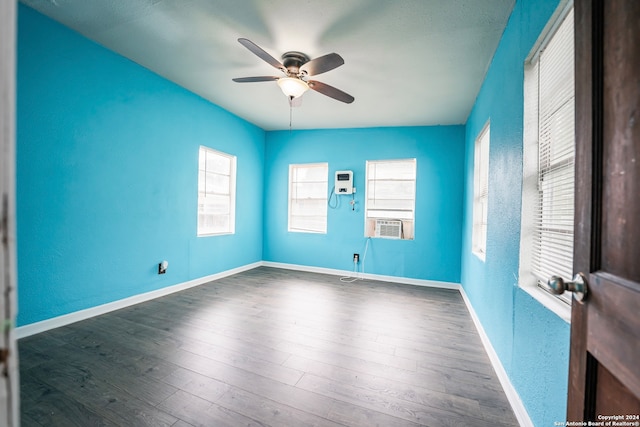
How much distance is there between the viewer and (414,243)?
14.2 feet

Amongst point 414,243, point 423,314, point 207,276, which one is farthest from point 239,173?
point 423,314

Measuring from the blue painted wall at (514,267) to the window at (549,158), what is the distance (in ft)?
0.24

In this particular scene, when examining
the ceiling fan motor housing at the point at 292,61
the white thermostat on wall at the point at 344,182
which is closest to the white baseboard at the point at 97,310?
the white thermostat on wall at the point at 344,182

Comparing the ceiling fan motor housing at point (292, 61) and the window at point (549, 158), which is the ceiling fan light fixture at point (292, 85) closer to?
the ceiling fan motor housing at point (292, 61)

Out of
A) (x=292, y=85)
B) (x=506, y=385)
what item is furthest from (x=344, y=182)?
(x=506, y=385)

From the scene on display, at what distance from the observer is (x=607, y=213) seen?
62 cm

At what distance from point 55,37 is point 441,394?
414 centimetres

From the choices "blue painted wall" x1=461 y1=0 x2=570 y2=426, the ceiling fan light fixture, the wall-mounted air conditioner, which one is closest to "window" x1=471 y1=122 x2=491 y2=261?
"blue painted wall" x1=461 y1=0 x2=570 y2=426

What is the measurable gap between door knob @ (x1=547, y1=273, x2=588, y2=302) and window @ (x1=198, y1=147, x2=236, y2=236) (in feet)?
13.1

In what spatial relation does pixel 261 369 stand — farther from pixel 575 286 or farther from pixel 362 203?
pixel 362 203

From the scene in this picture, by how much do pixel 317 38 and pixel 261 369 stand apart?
272 cm

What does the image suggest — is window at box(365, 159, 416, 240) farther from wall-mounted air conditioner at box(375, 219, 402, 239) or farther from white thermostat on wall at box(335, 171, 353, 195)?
white thermostat on wall at box(335, 171, 353, 195)

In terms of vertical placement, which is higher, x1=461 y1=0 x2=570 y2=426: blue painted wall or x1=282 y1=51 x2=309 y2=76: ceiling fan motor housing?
x1=282 y1=51 x2=309 y2=76: ceiling fan motor housing

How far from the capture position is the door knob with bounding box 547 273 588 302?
698 mm
